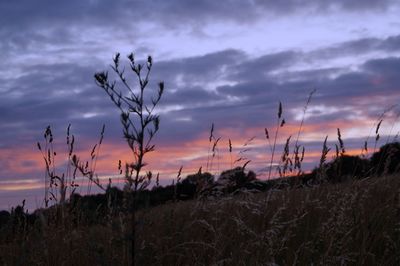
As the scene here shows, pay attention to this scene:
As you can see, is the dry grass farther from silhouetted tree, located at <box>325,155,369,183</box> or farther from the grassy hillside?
silhouetted tree, located at <box>325,155,369,183</box>

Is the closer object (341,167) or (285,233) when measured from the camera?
(285,233)

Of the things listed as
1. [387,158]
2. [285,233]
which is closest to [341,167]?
[387,158]

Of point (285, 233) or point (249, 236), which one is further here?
point (249, 236)

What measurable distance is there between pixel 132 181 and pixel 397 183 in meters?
5.15

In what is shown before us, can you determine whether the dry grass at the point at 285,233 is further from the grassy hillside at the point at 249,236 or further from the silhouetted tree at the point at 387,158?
the silhouetted tree at the point at 387,158

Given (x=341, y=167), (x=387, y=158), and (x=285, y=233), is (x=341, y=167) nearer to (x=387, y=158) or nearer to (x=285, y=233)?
(x=387, y=158)

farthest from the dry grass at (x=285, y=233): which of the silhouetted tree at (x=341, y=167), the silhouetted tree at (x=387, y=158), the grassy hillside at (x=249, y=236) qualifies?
the silhouetted tree at (x=387, y=158)

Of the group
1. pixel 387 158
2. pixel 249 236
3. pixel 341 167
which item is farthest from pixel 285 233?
pixel 341 167

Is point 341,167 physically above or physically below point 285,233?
above

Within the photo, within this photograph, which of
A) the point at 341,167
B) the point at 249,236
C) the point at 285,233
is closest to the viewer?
the point at 285,233

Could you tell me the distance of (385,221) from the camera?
555 cm

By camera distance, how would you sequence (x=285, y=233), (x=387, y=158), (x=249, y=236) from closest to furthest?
(x=285, y=233), (x=249, y=236), (x=387, y=158)

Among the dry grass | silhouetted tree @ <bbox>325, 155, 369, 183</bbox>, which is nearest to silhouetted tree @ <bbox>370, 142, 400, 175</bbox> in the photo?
silhouetted tree @ <bbox>325, 155, 369, 183</bbox>

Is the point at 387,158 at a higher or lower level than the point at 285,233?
higher
